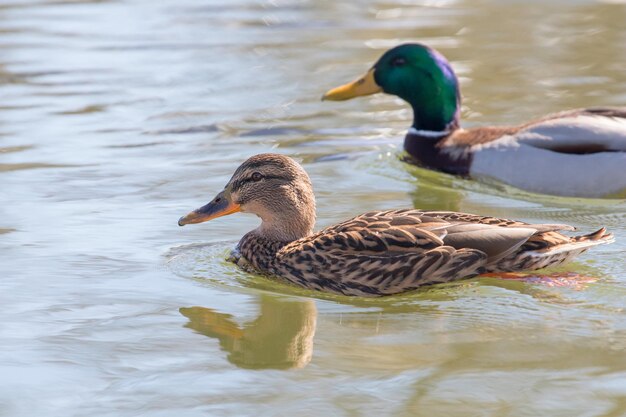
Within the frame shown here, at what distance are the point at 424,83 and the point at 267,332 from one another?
4425 mm

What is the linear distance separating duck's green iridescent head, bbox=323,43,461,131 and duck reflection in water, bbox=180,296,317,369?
3829 mm

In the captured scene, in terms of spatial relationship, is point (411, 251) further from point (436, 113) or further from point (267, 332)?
point (436, 113)

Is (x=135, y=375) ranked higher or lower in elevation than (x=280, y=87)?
lower

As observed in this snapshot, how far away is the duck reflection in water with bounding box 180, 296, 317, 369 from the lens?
20.1 ft

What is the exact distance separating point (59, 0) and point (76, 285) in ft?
36.7

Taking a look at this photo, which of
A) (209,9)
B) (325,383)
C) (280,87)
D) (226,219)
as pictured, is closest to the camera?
(325,383)

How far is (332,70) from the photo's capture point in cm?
1345

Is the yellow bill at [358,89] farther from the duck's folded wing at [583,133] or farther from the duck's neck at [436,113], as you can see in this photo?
the duck's folded wing at [583,133]

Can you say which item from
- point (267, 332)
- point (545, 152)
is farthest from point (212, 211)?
point (545, 152)

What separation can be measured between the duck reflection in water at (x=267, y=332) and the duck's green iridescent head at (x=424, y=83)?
12.6 feet

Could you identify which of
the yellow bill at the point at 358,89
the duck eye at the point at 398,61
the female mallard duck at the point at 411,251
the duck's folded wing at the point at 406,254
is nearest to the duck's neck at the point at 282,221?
the female mallard duck at the point at 411,251

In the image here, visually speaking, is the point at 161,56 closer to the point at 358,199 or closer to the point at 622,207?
the point at 358,199

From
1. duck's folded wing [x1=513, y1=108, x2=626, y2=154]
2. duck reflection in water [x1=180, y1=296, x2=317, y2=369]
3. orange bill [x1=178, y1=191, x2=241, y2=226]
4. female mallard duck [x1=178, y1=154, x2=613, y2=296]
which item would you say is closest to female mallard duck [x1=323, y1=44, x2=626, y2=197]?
duck's folded wing [x1=513, y1=108, x2=626, y2=154]

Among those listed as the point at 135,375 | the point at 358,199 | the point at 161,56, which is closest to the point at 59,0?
the point at 161,56
